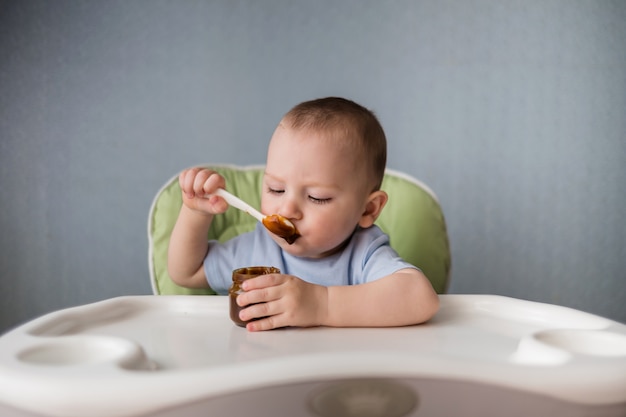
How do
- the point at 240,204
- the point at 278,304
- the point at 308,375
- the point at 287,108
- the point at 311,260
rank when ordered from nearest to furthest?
the point at 308,375 < the point at 278,304 < the point at 240,204 < the point at 311,260 < the point at 287,108

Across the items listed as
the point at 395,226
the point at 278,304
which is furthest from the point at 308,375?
the point at 395,226

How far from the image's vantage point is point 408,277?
892 mm

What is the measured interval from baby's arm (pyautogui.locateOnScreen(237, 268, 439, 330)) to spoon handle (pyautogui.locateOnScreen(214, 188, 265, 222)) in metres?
0.11

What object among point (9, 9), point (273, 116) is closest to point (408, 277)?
point (273, 116)

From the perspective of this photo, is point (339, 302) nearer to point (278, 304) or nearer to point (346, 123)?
point (278, 304)

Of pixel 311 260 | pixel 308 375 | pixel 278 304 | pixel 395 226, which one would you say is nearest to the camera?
pixel 308 375

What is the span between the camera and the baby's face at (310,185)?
0.96m

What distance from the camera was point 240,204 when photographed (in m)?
0.93

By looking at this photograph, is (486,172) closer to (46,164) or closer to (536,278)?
(536,278)

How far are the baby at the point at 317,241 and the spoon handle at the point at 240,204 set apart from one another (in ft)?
0.05

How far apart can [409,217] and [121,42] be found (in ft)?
3.66

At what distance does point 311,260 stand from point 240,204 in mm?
187

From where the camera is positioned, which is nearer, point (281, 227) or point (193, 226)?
point (281, 227)

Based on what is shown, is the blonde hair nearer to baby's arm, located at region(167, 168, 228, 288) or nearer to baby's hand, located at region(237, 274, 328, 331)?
baby's arm, located at region(167, 168, 228, 288)
